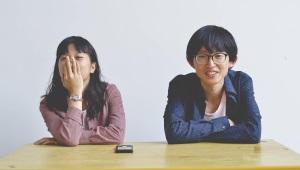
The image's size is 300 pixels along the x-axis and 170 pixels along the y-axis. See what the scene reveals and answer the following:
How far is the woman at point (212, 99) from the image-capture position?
1.28 meters

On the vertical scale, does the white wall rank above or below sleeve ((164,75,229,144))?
above

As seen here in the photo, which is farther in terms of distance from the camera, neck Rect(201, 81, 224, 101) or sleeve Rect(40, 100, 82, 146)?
neck Rect(201, 81, 224, 101)

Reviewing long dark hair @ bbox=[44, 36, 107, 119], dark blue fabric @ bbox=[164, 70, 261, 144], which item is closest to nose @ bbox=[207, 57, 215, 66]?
dark blue fabric @ bbox=[164, 70, 261, 144]

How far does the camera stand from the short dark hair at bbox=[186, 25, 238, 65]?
1.31 metres

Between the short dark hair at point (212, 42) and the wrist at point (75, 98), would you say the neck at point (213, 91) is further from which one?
A: the wrist at point (75, 98)

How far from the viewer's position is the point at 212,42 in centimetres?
131

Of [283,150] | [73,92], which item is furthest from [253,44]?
[73,92]

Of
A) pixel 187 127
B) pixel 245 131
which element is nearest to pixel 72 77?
pixel 187 127

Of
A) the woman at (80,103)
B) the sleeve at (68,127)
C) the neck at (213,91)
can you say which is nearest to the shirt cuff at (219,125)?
the neck at (213,91)

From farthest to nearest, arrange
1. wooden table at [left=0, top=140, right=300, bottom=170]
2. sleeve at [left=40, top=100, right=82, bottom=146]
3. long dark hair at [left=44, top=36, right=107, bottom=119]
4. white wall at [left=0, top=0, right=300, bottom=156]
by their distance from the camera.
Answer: white wall at [left=0, top=0, right=300, bottom=156], long dark hair at [left=44, top=36, right=107, bottom=119], sleeve at [left=40, top=100, right=82, bottom=146], wooden table at [left=0, top=140, right=300, bottom=170]

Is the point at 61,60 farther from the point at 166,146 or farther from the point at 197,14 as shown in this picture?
the point at 197,14

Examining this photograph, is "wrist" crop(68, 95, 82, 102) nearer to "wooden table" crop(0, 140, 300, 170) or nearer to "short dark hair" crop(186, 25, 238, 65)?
"wooden table" crop(0, 140, 300, 170)

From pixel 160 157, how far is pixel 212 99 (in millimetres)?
422

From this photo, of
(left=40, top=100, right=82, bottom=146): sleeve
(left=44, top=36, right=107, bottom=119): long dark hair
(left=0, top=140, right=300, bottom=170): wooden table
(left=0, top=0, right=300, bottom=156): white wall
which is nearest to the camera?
(left=0, top=140, right=300, bottom=170): wooden table
